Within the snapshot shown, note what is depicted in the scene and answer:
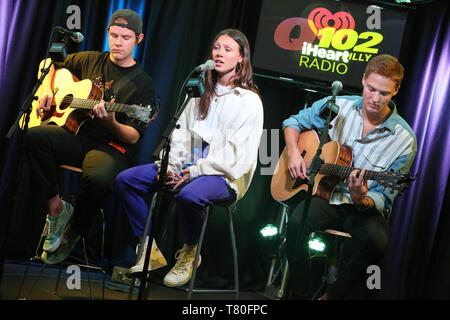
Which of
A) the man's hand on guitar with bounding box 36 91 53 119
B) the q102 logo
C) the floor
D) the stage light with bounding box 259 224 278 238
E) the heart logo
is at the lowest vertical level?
the floor

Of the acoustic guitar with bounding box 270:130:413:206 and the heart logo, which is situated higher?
the heart logo

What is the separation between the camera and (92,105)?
3488 mm

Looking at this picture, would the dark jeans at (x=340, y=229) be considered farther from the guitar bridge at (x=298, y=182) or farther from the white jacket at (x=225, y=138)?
the white jacket at (x=225, y=138)

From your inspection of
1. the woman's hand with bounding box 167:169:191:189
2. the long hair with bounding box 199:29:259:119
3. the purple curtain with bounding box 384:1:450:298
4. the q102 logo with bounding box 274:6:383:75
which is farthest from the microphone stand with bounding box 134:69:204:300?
the purple curtain with bounding box 384:1:450:298

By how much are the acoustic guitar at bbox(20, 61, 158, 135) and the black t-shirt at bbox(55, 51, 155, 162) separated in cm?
9

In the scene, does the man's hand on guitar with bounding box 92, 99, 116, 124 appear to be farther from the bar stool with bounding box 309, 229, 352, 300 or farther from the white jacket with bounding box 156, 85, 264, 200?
the bar stool with bounding box 309, 229, 352, 300

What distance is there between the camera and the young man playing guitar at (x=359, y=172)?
3.32 meters

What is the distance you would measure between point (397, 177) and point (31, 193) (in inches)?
118

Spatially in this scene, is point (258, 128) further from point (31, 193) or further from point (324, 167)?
point (31, 193)

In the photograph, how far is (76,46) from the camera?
4395mm

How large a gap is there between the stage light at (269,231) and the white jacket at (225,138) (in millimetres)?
1108

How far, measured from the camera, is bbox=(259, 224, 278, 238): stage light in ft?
15.0

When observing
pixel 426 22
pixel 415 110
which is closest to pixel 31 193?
pixel 415 110

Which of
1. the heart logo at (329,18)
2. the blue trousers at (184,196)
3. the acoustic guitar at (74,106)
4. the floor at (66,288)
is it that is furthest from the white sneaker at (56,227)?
the heart logo at (329,18)
